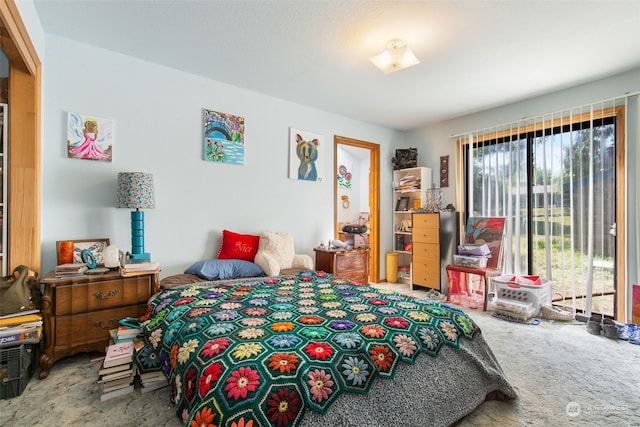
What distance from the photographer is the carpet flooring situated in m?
1.57

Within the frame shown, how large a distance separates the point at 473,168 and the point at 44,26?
16.0 ft

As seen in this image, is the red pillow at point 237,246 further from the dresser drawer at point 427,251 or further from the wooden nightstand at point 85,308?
the dresser drawer at point 427,251

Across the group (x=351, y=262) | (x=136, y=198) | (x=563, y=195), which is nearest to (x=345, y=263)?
(x=351, y=262)

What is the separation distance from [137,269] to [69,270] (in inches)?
17.1

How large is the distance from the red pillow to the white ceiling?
1.71 meters

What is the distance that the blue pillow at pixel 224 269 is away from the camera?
269 centimetres

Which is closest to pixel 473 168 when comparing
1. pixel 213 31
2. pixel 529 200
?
pixel 529 200

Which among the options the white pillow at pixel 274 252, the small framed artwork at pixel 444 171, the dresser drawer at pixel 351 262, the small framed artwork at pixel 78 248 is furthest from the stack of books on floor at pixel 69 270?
the small framed artwork at pixel 444 171

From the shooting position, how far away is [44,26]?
7.59ft

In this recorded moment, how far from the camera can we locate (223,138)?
3.27 metres

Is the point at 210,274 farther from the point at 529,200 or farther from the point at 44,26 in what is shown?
the point at 529,200

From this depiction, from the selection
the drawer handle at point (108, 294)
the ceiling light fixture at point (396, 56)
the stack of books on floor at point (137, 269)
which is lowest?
the drawer handle at point (108, 294)

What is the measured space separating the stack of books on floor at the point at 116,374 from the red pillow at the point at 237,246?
1366 millimetres

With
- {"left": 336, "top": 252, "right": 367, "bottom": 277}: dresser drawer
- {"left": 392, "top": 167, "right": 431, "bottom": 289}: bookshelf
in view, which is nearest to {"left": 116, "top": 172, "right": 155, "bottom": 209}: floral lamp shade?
{"left": 336, "top": 252, "right": 367, "bottom": 277}: dresser drawer
